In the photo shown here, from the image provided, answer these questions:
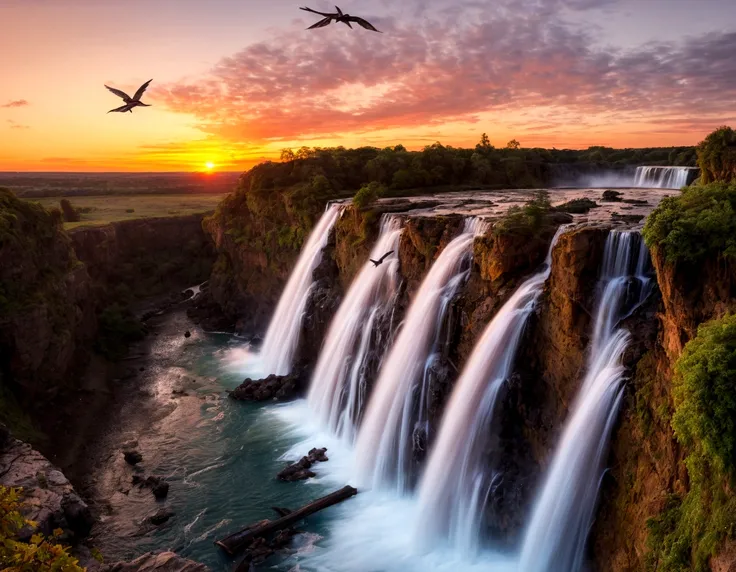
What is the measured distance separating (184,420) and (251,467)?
930 centimetres

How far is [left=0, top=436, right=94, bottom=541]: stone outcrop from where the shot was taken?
23.5 metres

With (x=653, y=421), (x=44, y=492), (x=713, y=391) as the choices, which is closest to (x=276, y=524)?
(x=44, y=492)

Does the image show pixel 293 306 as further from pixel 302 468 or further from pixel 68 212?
pixel 68 212

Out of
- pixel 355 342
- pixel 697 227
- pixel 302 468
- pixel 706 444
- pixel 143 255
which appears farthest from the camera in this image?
pixel 143 255

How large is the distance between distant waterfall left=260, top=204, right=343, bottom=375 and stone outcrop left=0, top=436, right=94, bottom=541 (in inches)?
807

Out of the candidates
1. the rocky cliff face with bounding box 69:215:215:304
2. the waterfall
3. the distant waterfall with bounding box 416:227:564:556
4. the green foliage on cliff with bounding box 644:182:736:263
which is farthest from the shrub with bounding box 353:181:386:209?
the rocky cliff face with bounding box 69:215:215:304

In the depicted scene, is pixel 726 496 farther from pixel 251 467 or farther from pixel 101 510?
pixel 101 510

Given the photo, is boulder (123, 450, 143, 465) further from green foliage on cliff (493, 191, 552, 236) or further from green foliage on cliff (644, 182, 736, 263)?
green foliage on cliff (644, 182, 736, 263)

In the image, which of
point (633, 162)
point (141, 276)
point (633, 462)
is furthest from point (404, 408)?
point (141, 276)

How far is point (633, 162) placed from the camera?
64.9 m

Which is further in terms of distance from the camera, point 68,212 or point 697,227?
point 68,212

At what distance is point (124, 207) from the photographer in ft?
335

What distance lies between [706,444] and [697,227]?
616cm

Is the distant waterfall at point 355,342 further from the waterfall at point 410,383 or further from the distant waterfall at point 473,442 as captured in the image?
the distant waterfall at point 473,442
